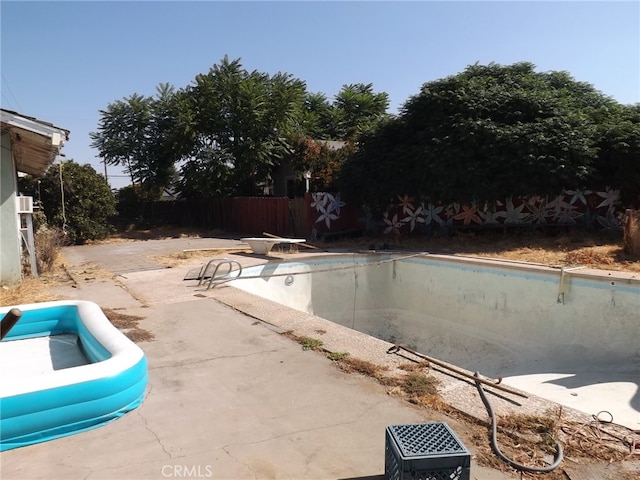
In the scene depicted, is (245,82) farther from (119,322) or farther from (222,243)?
(119,322)

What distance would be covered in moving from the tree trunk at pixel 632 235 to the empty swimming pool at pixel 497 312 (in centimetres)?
222

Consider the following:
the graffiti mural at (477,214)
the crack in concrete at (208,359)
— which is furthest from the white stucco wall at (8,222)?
the graffiti mural at (477,214)

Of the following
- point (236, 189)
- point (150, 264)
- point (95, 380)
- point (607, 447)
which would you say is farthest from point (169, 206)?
point (607, 447)

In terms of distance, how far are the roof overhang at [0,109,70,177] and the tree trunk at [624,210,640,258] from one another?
1381cm

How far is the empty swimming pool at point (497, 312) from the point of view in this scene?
29.5 feet

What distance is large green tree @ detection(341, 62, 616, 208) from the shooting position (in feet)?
47.4

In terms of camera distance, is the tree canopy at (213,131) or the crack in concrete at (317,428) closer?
the crack in concrete at (317,428)

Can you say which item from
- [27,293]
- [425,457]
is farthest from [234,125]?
[425,457]

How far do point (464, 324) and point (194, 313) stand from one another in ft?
25.1

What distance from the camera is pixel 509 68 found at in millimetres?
18500

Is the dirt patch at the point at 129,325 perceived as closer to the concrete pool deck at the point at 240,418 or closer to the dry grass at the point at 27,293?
the concrete pool deck at the point at 240,418

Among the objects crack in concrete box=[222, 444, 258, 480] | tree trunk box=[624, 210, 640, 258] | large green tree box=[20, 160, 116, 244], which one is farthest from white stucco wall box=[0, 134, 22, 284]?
tree trunk box=[624, 210, 640, 258]

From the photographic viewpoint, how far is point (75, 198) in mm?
19828

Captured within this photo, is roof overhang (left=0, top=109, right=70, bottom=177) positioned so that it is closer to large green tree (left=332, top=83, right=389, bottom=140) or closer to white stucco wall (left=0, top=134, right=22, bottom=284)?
white stucco wall (left=0, top=134, right=22, bottom=284)
